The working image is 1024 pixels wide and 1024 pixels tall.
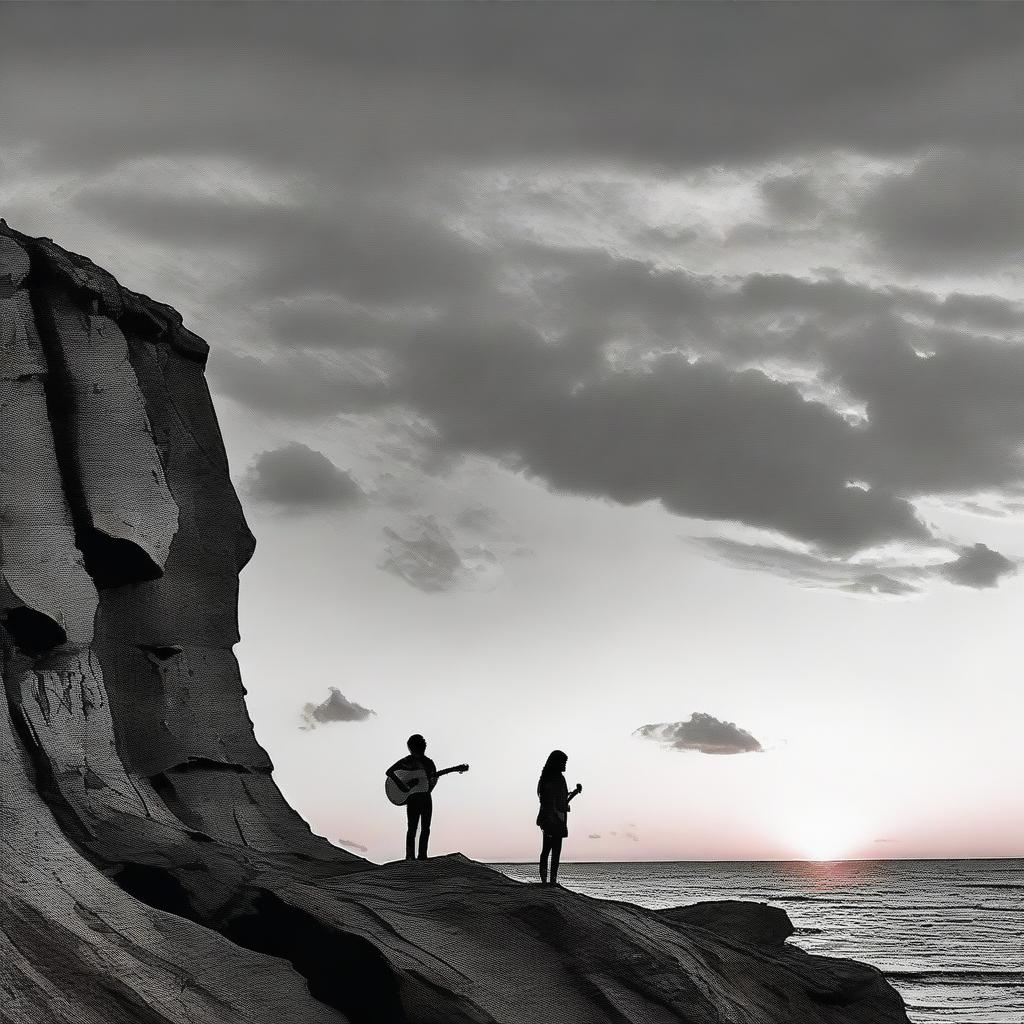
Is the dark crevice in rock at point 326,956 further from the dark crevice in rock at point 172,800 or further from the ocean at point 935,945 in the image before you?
the ocean at point 935,945

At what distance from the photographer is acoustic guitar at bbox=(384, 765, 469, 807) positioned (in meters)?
17.0

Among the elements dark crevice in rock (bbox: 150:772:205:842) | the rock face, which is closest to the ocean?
the rock face

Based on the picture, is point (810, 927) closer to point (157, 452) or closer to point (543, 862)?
point (543, 862)

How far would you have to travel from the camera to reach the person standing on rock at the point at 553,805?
16.5 m

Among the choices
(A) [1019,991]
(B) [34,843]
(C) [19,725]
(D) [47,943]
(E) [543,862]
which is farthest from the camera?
(A) [1019,991]

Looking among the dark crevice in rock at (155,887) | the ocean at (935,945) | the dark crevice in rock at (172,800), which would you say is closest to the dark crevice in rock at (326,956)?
the dark crevice in rock at (155,887)

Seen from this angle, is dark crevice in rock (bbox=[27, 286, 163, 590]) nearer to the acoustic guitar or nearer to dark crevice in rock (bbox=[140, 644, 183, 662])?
dark crevice in rock (bbox=[140, 644, 183, 662])

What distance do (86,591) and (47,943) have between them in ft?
19.3

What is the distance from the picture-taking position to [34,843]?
37.7 feet

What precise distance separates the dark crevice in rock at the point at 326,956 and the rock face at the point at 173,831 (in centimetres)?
2

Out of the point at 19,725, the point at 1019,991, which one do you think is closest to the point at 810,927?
the point at 1019,991

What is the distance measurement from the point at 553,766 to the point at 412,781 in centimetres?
198

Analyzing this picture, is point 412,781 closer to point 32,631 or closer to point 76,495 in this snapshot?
point 32,631

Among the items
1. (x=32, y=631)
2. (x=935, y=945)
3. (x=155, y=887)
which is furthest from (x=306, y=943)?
(x=935, y=945)
